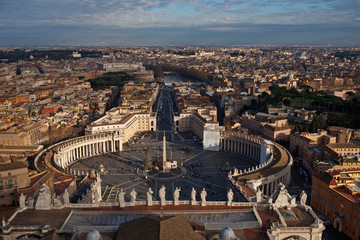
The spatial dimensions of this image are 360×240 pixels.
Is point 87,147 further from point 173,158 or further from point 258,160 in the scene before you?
point 258,160

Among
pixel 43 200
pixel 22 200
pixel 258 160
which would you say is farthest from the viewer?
pixel 258 160

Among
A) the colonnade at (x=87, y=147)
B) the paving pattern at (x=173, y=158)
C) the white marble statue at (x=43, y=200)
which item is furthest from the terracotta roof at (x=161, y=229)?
the colonnade at (x=87, y=147)

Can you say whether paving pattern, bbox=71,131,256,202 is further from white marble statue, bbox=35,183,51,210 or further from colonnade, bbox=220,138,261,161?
white marble statue, bbox=35,183,51,210

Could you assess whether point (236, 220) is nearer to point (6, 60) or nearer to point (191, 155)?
point (191, 155)

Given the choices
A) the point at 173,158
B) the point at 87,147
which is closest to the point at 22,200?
the point at 173,158

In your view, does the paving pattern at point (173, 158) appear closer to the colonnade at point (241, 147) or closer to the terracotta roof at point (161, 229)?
the colonnade at point (241, 147)

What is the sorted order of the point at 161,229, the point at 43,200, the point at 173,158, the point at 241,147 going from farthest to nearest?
the point at 241,147 < the point at 173,158 < the point at 43,200 < the point at 161,229
